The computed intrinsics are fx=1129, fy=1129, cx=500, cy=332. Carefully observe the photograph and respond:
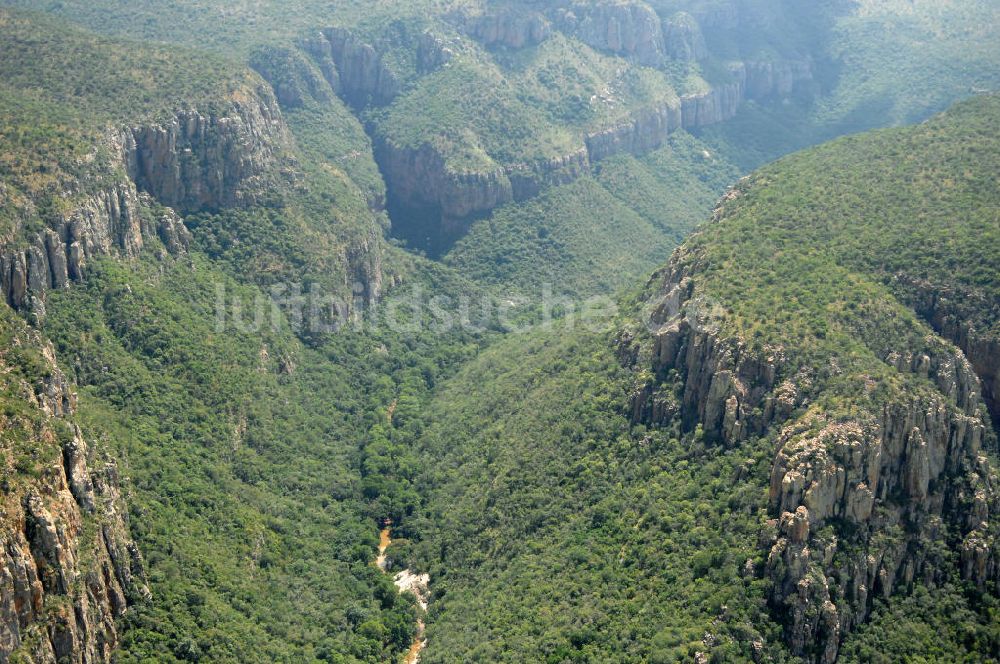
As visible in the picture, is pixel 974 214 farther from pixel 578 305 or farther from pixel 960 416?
pixel 578 305

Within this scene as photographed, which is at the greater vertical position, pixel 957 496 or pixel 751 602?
pixel 957 496

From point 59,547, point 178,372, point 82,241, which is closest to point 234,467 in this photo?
point 178,372

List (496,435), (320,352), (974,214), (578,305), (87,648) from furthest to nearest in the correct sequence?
1. (578,305)
2. (320,352)
3. (496,435)
4. (974,214)
5. (87,648)

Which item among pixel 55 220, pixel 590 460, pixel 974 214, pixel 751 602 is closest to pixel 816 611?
pixel 751 602

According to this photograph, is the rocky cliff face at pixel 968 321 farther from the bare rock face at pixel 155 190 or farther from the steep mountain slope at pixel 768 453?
the bare rock face at pixel 155 190

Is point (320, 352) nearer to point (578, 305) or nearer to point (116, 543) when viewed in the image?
point (578, 305)

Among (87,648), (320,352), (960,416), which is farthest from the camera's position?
(320,352)

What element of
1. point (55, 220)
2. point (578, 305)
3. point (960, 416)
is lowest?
point (578, 305)

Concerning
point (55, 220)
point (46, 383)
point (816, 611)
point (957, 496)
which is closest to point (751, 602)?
point (816, 611)

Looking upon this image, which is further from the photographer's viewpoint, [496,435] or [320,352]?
[320,352]

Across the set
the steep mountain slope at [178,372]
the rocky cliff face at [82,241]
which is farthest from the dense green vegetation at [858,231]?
the rocky cliff face at [82,241]
